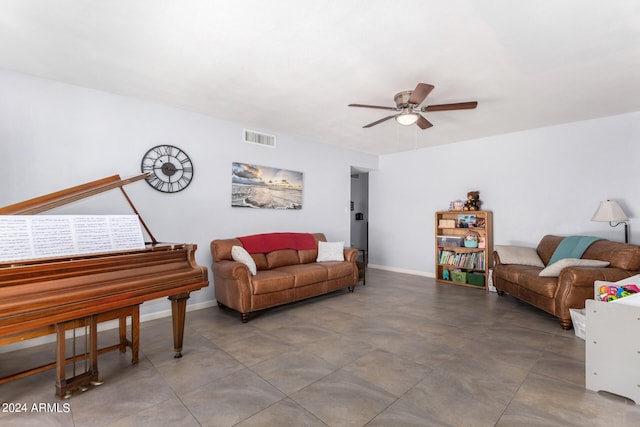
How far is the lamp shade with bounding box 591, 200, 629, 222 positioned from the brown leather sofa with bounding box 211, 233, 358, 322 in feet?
10.5

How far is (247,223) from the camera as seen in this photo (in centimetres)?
438

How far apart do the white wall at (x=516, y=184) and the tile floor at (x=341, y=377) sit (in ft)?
5.83

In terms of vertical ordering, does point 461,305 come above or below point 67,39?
below

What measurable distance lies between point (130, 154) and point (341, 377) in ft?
10.5

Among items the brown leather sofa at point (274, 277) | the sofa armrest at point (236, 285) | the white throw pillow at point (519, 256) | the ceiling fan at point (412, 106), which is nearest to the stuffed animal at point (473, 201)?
the white throw pillow at point (519, 256)

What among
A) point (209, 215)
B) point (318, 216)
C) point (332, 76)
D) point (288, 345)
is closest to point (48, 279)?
point (288, 345)

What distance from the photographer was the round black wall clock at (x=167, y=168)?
3.45 meters

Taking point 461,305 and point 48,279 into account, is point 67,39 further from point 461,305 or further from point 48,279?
point 461,305

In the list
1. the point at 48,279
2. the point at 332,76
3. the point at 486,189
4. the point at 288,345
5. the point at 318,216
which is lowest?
the point at 288,345

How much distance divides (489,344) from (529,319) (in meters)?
1.08

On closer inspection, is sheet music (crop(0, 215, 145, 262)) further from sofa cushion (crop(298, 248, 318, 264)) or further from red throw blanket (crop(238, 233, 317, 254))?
sofa cushion (crop(298, 248, 318, 264))

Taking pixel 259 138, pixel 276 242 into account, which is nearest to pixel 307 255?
pixel 276 242

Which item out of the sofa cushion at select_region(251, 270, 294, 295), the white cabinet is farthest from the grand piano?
the white cabinet

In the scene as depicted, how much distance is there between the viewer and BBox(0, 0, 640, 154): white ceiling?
6.24ft
